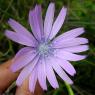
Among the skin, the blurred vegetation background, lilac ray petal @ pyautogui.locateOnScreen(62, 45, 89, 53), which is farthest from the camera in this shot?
the blurred vegetation background

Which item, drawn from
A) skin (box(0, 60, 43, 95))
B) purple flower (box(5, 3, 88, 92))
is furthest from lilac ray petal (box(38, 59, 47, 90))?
skin (box(0, 60, 43, 95))

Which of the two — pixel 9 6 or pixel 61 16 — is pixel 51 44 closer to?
pixel 61 16

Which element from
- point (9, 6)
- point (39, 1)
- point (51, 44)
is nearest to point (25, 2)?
point (9, 6)

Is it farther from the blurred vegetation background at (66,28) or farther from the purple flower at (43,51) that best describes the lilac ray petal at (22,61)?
the blurred vegetation background at (66,28)

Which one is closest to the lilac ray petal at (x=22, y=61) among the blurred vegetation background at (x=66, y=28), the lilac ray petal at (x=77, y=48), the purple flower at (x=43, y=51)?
the purple flower at (x=43, y=51)

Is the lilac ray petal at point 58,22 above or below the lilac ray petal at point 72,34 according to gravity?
above

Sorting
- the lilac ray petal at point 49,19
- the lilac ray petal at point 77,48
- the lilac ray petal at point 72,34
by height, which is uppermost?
the lilac ray petal at point 49,19

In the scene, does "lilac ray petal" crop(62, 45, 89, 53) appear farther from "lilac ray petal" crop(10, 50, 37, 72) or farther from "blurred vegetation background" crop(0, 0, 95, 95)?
"blurred vegetation background" crop(0, 0, 95, 95)

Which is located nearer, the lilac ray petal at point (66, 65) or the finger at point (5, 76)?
the lilac ray petal at point (66, 65)
